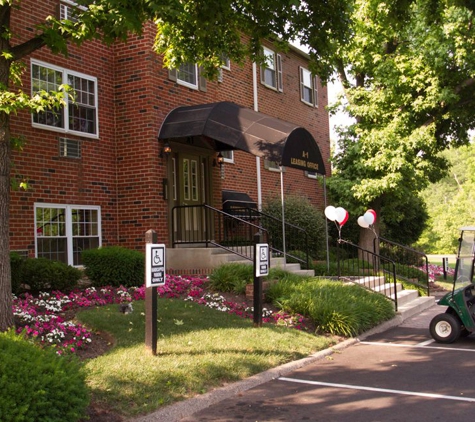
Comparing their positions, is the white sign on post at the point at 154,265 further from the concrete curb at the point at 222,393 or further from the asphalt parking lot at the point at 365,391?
the asphalt parking lot at the point at 365,391

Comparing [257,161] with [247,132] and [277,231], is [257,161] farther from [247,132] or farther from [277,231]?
[247,132]

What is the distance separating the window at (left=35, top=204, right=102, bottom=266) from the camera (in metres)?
11.4

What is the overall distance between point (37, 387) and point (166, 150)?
352 inches

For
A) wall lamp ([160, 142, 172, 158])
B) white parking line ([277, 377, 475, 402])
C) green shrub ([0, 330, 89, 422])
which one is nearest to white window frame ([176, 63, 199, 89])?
wall lamp ([160, 142, 172, 158])

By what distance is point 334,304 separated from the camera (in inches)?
379

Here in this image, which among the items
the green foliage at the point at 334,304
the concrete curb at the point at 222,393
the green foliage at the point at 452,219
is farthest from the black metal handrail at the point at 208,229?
the green foliage at the point at 452,219

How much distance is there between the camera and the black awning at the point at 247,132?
11734mm

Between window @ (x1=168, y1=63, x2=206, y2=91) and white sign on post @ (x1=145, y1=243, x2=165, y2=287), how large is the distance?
7.71m

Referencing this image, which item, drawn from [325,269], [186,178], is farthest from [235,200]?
[325,269]

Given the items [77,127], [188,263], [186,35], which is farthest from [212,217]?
[186,35]

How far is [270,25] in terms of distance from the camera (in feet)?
32.6

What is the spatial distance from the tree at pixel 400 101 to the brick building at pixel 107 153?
481cm

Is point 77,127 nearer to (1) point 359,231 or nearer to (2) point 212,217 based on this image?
(2) point 212,217

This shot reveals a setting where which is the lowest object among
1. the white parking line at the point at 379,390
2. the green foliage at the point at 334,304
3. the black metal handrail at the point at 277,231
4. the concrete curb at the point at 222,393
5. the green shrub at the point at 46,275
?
the white parking line at the point at 379,390
